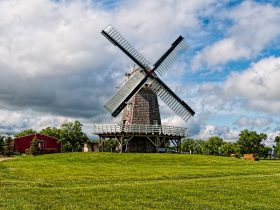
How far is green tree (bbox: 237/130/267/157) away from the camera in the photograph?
103125mm

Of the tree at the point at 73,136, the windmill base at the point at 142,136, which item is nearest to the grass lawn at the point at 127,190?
the windmill base at the point at 142,136

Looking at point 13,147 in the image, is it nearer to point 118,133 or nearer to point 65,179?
point 118,133

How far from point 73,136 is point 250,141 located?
4190cm

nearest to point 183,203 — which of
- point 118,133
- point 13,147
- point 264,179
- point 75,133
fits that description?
point 264,179

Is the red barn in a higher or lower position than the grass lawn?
higher

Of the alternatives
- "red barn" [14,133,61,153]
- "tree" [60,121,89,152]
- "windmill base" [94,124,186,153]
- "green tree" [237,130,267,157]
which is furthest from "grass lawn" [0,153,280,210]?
"green tree" [237,130,267,157]

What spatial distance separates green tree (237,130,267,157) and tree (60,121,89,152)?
37859mm

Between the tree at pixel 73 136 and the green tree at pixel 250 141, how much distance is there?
37859 millimetres

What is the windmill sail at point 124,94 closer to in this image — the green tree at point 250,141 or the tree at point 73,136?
the tree at point 73,136

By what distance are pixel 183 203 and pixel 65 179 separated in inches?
454

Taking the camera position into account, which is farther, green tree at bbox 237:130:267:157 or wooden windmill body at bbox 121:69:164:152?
green tree at bbox 237:130:267:157

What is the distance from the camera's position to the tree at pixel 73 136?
91.9 m

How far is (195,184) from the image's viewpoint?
26234 millimetres

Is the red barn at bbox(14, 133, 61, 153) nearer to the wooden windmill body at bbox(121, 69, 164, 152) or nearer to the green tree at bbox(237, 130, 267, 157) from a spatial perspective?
the wooden windmill body at bbox(121, 69, 164, 152)
